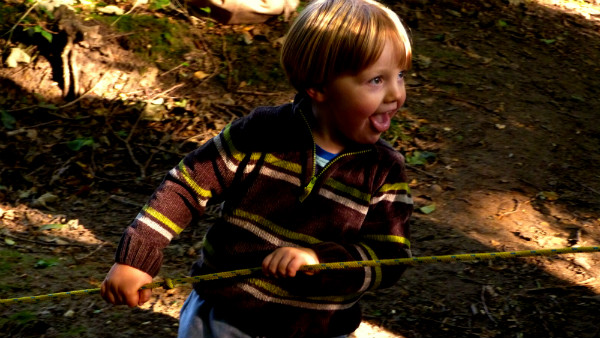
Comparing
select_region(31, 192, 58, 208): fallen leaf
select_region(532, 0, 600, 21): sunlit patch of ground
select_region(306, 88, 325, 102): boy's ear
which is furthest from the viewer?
select_region(532, 0, 600, 21): sunlit patch of ground

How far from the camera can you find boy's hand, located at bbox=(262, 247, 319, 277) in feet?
6.55

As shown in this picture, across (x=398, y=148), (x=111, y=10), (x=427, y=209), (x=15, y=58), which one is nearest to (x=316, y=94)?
(x=427, y=209)

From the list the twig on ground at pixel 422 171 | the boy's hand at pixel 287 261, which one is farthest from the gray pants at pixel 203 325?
the twig on ground at pixel 422 171

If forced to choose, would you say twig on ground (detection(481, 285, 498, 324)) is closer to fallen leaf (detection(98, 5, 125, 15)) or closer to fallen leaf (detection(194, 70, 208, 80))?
fallen leaf (detection(194, 70, 208, 80))

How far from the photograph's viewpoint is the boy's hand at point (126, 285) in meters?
2.12

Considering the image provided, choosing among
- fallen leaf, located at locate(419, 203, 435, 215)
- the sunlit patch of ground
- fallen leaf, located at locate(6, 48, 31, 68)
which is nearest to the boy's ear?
fallen leaf, located at locate(419, 203, 435, 215)

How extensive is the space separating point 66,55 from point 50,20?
0.37 m

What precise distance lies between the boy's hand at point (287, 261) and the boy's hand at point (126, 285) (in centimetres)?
39

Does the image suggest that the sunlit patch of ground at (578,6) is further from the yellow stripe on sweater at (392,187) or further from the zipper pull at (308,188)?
the zipper pull at (308,188)

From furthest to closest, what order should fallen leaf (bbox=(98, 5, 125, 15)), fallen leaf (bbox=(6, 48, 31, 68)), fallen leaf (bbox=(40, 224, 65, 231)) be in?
fallen leaf (bbox=(98, 5, 125, 15))
fallen leaf (bbox=(6, 48, 31, 68))
fallen leaf (bbox=(40, 224, 65, 231))

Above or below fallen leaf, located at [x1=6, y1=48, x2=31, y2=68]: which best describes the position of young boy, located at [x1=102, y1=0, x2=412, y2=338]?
above

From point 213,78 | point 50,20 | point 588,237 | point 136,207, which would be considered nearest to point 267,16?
point 213,78

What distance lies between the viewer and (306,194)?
7.10 ft

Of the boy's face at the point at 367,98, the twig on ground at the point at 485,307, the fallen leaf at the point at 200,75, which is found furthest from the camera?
the fallen leaf at the point at 200,75
